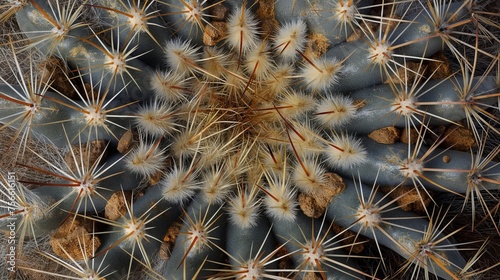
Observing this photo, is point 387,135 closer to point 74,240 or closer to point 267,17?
point 267,17

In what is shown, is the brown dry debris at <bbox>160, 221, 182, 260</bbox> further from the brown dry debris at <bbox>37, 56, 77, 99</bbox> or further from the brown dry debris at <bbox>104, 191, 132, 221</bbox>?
the brown dry debris at <bbox>37, 56, 77, 99</bbox>

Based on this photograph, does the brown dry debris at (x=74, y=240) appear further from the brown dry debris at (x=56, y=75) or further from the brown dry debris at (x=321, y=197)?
the brown dry debris at (x=321, y=197)

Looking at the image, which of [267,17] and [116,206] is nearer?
[116,206]

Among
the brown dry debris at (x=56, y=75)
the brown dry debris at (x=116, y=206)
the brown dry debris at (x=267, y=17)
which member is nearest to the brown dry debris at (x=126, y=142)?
the brown dry debris at (x=116, y=206)

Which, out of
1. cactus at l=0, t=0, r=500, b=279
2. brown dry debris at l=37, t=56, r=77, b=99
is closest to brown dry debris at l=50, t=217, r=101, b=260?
cactus at l=0, t=0, r=500, b=279

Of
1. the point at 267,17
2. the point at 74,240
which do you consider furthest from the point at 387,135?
the point at 74,240
